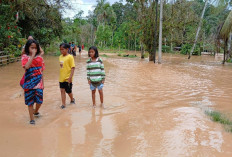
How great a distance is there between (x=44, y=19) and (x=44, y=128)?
54.9ft

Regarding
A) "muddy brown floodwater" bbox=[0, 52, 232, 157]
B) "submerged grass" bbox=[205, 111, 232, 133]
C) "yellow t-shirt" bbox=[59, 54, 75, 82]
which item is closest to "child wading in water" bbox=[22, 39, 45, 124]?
"muddy brown floodwater" bbox=[0, 52, 232, 157]

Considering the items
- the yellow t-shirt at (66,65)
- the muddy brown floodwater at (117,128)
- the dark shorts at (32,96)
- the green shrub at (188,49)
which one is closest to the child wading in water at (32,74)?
the dark shorts at (32,96)

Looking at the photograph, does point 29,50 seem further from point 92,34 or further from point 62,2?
point 92,34

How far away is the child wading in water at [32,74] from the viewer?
3.96 metres

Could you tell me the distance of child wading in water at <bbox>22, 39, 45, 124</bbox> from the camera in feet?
13.0

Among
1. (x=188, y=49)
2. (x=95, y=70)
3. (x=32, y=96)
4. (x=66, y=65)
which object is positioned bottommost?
(x=32, y=96)

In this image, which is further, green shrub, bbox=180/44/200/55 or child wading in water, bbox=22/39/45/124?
green shrub, bbox=180/44/200/55

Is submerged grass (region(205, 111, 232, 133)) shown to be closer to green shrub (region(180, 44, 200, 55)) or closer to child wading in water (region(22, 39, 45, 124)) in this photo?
child wading in water (region(22, 39, 45, 124))

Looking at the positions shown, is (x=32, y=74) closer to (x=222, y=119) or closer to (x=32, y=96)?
(x=32, y=96)

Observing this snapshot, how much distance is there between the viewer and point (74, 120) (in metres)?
4.42

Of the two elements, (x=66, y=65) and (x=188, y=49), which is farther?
(x=188, y=49)

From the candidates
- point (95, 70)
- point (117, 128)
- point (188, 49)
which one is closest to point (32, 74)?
point (95, 70)

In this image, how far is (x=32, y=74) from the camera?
158 inches

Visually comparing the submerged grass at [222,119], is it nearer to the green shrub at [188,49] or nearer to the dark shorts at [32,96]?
the dark shorts at [32,96]
